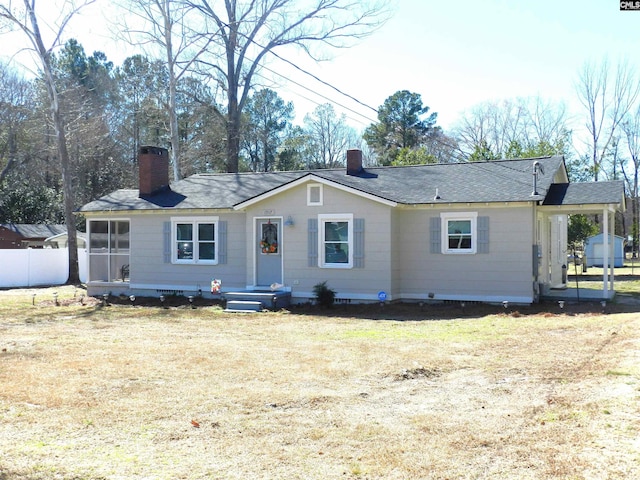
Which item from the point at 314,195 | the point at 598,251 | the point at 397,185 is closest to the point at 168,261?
the point at 314,195

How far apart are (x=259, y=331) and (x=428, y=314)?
4358mm

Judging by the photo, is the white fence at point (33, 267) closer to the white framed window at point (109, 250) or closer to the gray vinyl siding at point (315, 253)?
the white framed window at point (109, 250)

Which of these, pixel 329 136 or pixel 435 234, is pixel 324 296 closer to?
pixel 435 234

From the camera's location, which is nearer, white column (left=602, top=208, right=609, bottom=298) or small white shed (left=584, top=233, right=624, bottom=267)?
white column (left=602, top=208, right=609, bottom=298)

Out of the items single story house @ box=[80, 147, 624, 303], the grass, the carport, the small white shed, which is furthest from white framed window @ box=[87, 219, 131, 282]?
the small white shed

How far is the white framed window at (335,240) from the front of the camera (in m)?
17.0

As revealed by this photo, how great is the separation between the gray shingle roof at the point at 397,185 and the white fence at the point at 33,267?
6275mm

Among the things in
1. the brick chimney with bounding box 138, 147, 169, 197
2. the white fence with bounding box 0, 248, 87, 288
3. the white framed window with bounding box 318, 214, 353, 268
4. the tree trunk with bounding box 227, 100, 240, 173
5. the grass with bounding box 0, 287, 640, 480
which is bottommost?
the grass with bounding box 0, 287, 640, 480

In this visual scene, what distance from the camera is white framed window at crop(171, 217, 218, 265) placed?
62.8 ft

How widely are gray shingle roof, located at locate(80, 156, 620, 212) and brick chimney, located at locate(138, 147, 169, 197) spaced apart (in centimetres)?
35

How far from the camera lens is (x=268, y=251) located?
1808 centimetres

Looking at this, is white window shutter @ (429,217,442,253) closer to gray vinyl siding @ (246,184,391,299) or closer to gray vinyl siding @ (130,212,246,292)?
gray vinyl siding @ (246,184,391,299)

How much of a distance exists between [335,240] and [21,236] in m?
25.2

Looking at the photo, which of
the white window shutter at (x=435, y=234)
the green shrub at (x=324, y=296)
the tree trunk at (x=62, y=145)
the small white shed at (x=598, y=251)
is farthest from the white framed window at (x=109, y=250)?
the small white shed at (x=598, y=251)
